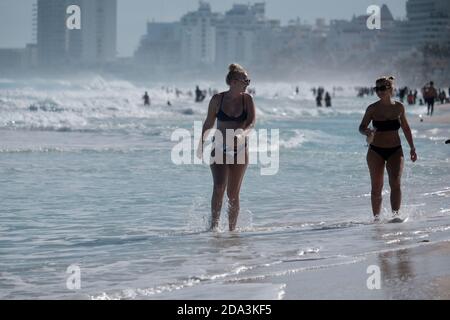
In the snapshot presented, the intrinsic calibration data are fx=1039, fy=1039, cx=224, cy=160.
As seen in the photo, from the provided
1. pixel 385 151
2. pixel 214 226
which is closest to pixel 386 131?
pixel 385 151

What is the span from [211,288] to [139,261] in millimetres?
1228

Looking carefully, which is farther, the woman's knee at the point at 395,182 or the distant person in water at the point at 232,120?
the woman's knee at the point at 395,182

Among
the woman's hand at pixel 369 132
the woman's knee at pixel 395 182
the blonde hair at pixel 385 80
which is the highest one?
the blonde hair at pixel 385 80

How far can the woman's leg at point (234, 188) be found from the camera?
317 inches

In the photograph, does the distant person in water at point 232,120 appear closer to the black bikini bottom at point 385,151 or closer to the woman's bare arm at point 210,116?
the woman's bare arm at point 210,116

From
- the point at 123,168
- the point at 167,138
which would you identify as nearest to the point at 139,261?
the point at 123,168
